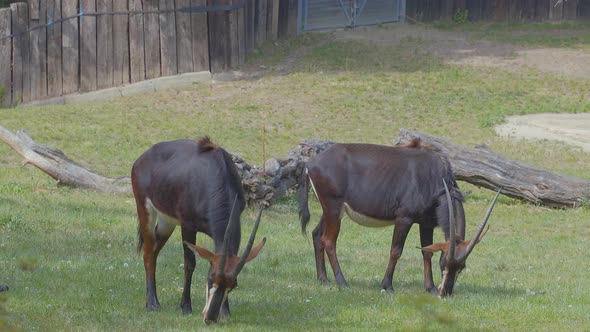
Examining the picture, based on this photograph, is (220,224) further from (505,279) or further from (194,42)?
(194,42)

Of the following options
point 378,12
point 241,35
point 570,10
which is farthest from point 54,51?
point 570,10

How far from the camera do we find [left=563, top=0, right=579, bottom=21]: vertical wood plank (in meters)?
32.4

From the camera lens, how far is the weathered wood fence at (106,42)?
886 inches

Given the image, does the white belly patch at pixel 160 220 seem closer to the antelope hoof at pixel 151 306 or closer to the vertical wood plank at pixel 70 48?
the antelope hoof at pixel 151 306

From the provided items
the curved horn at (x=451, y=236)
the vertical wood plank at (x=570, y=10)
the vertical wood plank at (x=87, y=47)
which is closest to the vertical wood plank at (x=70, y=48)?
the vertical wood plank at (x=87, y=47)

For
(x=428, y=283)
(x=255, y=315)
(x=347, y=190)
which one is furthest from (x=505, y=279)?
(x=255, y=315)

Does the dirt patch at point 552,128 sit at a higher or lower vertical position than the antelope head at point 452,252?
lower

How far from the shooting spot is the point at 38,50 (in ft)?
74.4

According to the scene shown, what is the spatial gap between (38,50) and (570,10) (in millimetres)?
17239

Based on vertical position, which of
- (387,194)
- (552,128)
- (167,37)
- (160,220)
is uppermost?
(160,220)

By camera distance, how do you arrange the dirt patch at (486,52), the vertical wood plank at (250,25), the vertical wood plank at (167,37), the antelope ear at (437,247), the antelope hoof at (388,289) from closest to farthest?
the antelope ear at (437,247)
the antelope hoof at (388,289)
the vertical wood plank at (167,37)
the vertical wood plank at (250,25)
the dirt patch at (486,52)

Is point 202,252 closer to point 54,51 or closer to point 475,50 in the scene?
point 54,51

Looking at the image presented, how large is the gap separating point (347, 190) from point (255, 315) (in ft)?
7.64

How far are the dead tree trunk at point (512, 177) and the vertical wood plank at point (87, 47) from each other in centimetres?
895
